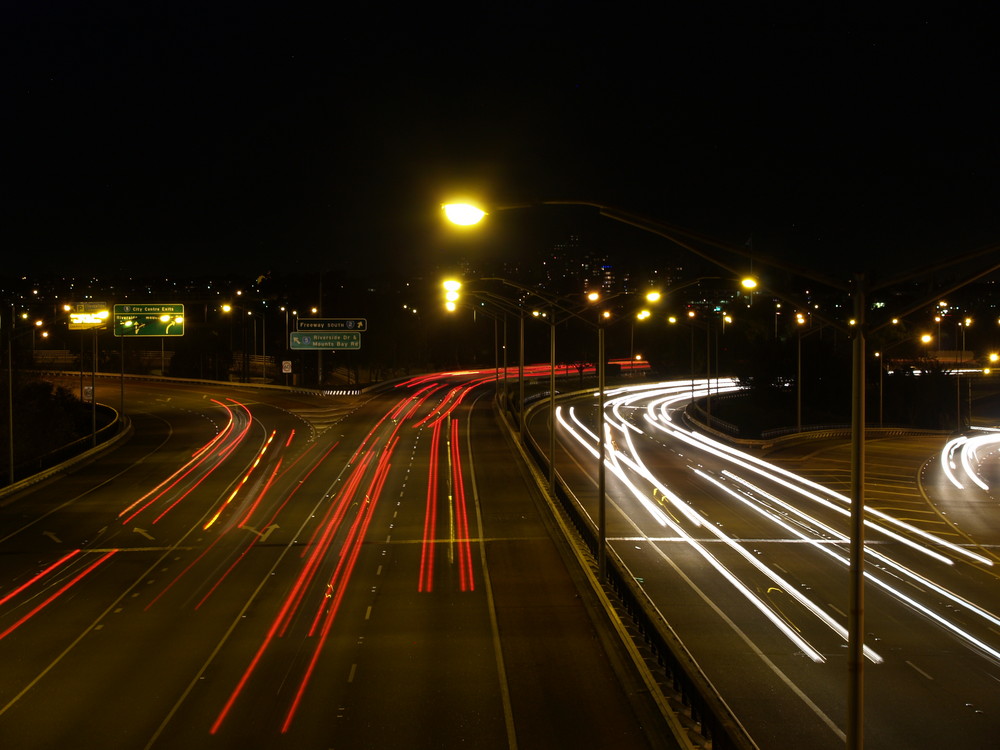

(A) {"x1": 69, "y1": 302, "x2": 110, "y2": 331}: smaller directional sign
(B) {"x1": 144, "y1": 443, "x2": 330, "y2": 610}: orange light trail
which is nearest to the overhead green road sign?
(A) {"x1": 69, "y1": 302, "x2": 110, "y2": 331}: smaller directional sign

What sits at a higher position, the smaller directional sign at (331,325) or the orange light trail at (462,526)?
the smaller directional sign at (331,325)

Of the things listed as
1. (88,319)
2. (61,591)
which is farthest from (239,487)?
(88,319)

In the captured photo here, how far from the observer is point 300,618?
1930 cm

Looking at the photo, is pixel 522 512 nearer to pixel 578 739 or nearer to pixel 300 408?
pixel 578 739

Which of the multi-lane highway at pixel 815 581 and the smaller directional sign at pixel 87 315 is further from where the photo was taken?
the smaller directional sign at pixel 87 315

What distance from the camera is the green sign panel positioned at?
2162 inches

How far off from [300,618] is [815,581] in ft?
43.4

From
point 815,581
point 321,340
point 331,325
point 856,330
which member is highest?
point 331,325

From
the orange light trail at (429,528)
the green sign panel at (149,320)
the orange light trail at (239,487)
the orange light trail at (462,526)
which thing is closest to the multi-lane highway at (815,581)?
the orange light trail at (462,526)

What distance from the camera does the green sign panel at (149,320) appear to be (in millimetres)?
54906

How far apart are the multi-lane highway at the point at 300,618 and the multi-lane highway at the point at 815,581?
2.54 metres

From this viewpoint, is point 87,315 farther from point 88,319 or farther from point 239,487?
point 239,487

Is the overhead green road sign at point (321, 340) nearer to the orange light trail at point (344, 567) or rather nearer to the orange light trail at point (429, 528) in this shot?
the orange light trail at point (429, 528)

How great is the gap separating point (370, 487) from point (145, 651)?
70.0ft
